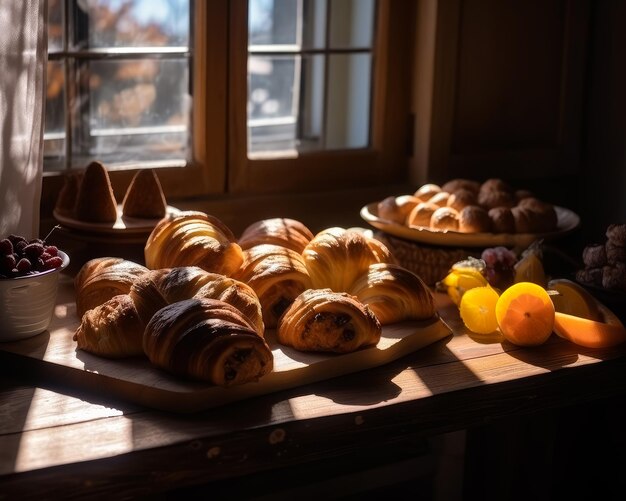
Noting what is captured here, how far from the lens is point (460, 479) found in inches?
89.0

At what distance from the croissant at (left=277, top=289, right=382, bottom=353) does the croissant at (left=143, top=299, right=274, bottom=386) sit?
124 mm

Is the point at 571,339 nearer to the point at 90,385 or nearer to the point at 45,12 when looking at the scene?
the point at 90,385

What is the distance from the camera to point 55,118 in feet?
6.37

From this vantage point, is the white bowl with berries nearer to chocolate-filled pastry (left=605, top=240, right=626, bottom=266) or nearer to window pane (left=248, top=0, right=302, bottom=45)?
window pane (left=248, top=0, right=302, bottom=45)

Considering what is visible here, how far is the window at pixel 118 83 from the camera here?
75.5 inches

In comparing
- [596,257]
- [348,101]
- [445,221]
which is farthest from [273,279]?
[348,101]

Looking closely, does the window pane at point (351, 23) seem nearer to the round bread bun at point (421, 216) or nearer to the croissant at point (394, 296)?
the round bread bun at point (421, 216)

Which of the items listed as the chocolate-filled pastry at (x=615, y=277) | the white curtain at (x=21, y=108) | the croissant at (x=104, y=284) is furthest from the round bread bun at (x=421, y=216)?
the white curtain at (x=21, y=108)

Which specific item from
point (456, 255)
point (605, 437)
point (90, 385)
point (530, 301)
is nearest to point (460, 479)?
point (605, 437)

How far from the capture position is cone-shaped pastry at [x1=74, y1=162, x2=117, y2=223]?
1768 millimetres

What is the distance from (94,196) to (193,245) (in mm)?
284

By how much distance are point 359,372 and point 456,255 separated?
48 cm

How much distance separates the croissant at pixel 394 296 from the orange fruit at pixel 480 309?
85 mm

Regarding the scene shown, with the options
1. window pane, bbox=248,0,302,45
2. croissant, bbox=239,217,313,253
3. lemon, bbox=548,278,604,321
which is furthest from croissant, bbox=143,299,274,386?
window pane, bbox=248,0,302,45
